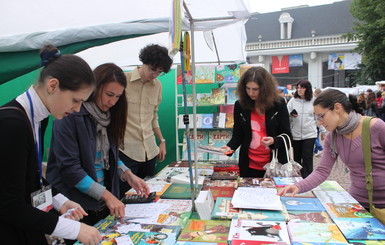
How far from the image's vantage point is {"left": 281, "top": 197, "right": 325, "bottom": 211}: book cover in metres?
1.54

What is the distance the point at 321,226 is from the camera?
4.35 feet

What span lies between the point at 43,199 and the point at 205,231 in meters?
0.69

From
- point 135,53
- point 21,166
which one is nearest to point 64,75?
point 21,166

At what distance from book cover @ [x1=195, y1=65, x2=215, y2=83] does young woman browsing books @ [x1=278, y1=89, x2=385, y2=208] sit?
2554mm

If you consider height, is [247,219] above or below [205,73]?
below

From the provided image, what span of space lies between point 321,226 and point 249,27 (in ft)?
117

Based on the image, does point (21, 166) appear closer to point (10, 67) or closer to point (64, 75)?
point (64, 75)

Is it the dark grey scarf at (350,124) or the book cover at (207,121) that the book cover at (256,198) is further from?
the book cover at (207,121)

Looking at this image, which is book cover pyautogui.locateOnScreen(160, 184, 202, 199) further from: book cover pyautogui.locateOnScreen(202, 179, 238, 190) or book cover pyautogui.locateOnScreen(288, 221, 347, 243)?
book cover pyautogui.locateOnScreen(288, 221, 347, 243)

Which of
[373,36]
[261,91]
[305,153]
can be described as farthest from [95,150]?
[373,36]

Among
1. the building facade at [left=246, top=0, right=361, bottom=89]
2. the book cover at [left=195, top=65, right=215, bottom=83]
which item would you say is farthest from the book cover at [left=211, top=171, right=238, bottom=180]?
the building facade at [left=246, top=0, right=361, bottom=89]

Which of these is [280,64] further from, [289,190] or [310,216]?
[310,216]

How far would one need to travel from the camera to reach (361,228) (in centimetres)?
131

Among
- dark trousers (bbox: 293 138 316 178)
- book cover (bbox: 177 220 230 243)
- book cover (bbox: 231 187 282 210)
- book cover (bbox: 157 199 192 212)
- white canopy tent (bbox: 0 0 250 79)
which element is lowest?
dark trousers (bbox: 293 138 316 178)
